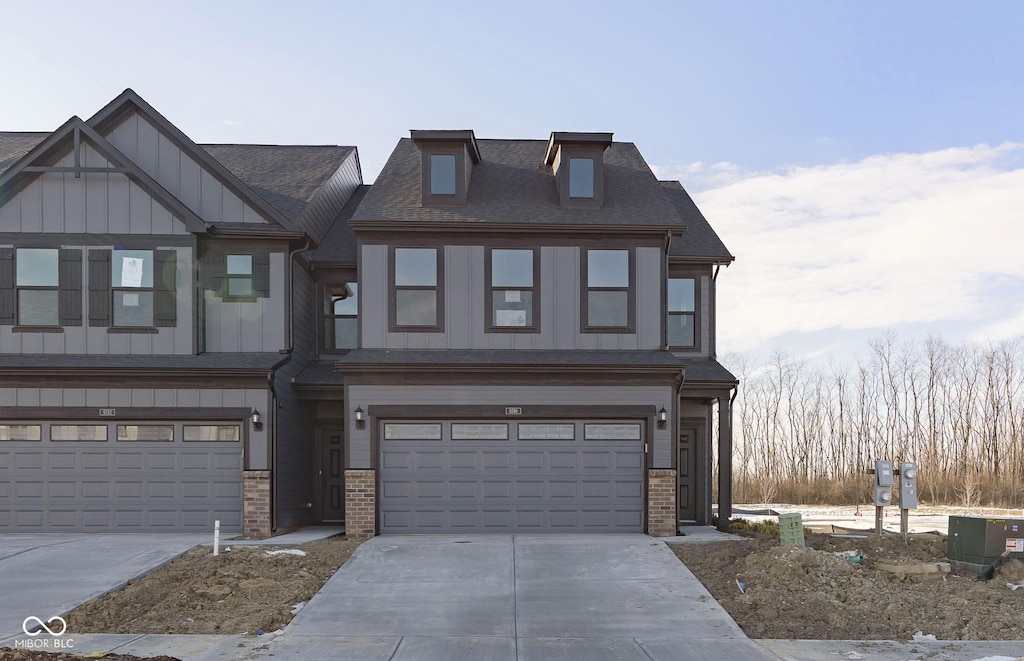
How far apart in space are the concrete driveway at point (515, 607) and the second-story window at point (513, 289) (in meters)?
4.47

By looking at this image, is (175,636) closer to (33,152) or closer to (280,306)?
(280,306)

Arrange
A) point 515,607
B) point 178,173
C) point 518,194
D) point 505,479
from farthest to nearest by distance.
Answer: point 518,194 → point 178,173 → point 505,479 → point 515,607

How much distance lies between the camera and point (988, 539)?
12664 mm

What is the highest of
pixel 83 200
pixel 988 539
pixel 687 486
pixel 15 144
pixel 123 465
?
pixel 15 144

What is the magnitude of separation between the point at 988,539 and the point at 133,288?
51.2 feet

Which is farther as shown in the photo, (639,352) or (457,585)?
(639,352)

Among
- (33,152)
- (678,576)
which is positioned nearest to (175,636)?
(678,576)

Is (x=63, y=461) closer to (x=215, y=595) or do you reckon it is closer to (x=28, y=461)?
(x=28, y=461)

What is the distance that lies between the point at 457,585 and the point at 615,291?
747 cm

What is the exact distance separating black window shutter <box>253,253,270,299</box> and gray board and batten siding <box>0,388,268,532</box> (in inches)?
82.4

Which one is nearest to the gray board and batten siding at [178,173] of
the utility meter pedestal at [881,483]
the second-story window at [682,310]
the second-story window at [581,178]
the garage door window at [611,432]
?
the second-story window at [581,178]

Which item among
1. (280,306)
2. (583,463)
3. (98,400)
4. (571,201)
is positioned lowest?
(583,463)

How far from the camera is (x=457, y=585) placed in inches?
495

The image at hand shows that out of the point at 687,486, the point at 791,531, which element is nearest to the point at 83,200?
the point at 687,486
